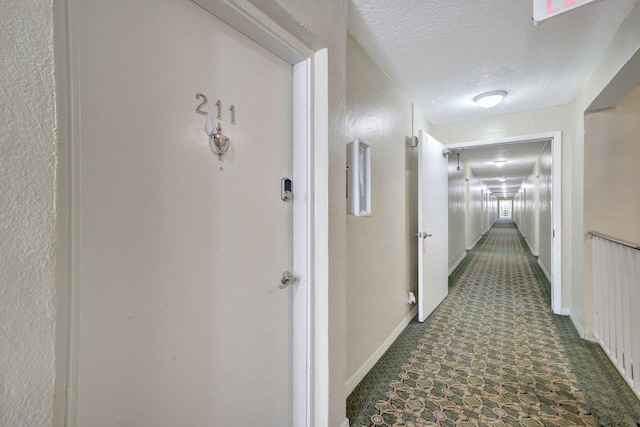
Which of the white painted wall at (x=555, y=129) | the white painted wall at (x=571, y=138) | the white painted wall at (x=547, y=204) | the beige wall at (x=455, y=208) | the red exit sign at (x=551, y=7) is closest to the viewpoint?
the red exit sign at (x=551, y=7)

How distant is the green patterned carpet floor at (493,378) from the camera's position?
1.58 metres

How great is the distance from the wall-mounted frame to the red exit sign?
0.90 metres

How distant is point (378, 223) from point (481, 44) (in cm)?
144

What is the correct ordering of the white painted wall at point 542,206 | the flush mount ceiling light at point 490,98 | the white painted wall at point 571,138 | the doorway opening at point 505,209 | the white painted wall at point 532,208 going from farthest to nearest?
the doorway opening at point 505,209, the white painted wall at point 532,208, the white painted wall at point 542,206, the flush mount ceiling light at point 490,98, the white painted wall at point 571,138

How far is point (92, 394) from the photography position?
0.69 metres

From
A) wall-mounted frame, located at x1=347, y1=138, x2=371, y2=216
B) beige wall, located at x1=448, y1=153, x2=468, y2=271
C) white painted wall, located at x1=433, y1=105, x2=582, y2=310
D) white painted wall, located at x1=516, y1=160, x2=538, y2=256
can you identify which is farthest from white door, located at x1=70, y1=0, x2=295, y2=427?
white painted wall, located at x1=516, y1=160, x2=538, y2=256

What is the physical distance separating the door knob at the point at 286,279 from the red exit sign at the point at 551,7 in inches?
57.3

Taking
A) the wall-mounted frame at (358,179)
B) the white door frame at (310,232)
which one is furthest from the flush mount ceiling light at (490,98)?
the white door frame at (310,232)

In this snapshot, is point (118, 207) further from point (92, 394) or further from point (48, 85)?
point (92, 394)

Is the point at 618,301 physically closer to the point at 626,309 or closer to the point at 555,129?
the point at 626,309

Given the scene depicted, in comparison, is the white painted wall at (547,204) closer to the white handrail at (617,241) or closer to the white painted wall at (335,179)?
the white handrail at (617,241)

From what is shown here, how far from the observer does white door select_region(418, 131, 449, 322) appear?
Answer: 2764mm

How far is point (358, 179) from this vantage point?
1.62 m

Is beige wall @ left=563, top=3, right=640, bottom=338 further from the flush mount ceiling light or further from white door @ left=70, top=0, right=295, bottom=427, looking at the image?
white door @ left=70, top=0, right=295, bottom=427
